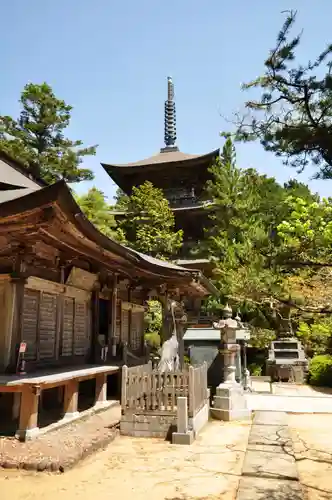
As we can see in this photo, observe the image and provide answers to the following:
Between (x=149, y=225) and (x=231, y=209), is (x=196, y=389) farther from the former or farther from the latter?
(x=231, y=209)

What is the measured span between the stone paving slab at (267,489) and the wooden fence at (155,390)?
2.80m

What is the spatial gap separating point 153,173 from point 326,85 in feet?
96.6

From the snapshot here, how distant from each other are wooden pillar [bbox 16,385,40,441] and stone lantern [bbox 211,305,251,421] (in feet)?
16.6

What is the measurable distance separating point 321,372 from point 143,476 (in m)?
16.4

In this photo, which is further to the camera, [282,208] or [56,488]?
[282,208]

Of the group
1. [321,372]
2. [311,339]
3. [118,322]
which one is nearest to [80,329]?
[118,322]

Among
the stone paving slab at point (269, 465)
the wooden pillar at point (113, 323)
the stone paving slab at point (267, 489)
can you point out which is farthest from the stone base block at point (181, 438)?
the wooden pillar at point (113, 323)

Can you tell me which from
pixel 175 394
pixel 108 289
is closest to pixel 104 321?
pixel 108 289

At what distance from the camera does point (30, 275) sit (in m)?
7.66

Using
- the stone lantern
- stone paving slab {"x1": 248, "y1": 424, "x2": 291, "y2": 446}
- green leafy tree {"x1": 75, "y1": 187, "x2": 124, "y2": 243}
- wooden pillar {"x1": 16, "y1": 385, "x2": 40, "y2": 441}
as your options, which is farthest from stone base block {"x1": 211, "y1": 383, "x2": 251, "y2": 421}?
green leafy tree {"x1": 75, "y1": 187, "x2": 124, "y2": 243}

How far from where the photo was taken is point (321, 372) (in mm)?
19781

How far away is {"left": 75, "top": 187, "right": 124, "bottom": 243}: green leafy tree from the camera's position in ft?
79.8

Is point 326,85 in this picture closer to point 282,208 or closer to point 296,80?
point 296,80

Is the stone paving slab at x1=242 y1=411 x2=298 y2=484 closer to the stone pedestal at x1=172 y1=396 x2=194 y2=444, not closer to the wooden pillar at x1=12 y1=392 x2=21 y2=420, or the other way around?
the stone pedestal at x1=172 y1=396 x2=194 y2=444
